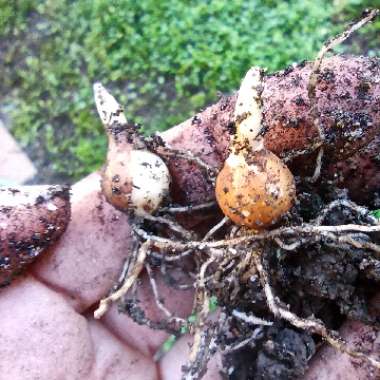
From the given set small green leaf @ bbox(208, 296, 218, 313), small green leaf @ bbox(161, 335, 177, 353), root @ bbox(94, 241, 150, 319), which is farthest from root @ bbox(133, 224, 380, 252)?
small green leaf @ bbox(161, 335, 177, 353)

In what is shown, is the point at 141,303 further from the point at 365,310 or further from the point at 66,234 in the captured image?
the point at 365,310

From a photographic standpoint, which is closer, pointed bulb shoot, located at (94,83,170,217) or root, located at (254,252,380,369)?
root, located at (254,252,380,369)

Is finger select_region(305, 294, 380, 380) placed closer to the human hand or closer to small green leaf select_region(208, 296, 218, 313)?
the human hand

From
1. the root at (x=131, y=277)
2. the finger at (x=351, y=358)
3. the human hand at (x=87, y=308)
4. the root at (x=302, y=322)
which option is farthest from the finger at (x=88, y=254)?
the finger at (x=351, y=358)

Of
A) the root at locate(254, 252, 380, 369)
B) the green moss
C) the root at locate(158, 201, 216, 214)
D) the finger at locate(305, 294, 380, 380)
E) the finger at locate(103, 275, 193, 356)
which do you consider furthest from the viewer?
the green moss

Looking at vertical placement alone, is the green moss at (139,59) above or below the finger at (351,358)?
above

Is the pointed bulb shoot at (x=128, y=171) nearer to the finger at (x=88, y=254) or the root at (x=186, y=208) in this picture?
the root at (x=186, y=208)
